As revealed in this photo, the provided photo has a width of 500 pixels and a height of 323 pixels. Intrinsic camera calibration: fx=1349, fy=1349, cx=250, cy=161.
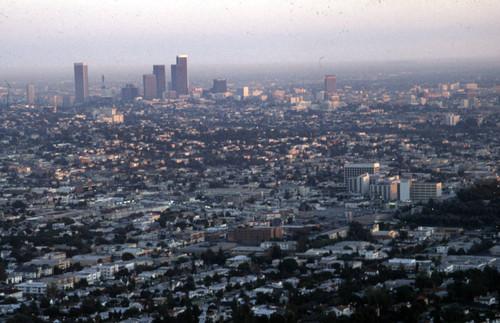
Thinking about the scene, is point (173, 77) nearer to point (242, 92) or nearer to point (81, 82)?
point (242, 92)

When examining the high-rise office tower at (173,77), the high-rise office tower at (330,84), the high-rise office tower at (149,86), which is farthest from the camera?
the high-rise office tower at (173,77)

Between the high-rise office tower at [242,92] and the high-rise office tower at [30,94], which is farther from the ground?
the high-rise office tower at [30,94]

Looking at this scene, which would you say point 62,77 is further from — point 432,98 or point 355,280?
point 355,280

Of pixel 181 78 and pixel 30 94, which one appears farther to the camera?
pixel 181 78

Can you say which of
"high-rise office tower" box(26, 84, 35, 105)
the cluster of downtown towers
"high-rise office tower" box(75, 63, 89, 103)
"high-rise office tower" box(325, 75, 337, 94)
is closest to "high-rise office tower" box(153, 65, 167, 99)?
the cluster of downtown towers

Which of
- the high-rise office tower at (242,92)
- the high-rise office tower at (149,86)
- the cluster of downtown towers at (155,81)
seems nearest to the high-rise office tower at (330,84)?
the high-rise office tower at (242,92)

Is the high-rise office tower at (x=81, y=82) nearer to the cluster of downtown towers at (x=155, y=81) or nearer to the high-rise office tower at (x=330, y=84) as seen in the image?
the cluster of downtown towers at (x=155, y=81)

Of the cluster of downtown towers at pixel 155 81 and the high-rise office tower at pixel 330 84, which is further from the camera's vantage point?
the high-rise office tower at pixel 330 84

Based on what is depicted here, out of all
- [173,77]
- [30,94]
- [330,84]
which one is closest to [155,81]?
[173,77]

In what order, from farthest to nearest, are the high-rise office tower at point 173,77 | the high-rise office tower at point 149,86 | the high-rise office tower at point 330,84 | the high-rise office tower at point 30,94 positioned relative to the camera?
the high-rise office tower at point 173,77 < the high-rise office tower at point 330,84 < the high-rise office tower at point 149,86 < the high-rise office tower at point 30,94
